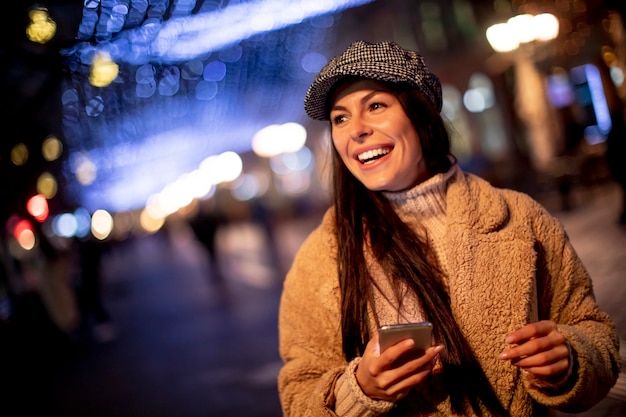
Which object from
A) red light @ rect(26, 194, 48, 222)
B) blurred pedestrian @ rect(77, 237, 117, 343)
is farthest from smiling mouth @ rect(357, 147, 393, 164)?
blurred pedestrian @ rect(77, 237, 117, 343)

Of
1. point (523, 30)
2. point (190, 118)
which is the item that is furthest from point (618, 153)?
point (190, 118)

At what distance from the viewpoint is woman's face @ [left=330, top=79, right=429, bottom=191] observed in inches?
77.1

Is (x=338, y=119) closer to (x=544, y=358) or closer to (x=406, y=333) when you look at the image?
(x=406, y=333)

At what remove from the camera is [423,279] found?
190cm

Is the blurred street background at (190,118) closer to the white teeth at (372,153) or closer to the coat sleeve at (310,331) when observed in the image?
the white teeth at (372,153)

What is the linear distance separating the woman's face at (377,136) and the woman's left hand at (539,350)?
0.70m

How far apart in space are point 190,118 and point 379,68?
25.5m

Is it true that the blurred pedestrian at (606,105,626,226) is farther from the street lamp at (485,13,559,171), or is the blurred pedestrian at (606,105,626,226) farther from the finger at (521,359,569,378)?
the finger at (521,359,569,378)

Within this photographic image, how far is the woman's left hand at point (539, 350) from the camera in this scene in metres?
1.61

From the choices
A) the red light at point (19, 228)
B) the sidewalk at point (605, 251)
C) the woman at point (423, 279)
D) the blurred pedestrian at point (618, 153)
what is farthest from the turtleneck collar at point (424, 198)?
the red light at point (19, 228)

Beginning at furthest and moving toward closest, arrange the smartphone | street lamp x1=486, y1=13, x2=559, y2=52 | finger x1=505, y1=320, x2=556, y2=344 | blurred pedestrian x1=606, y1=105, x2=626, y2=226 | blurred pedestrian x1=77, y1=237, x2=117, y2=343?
blurred pedestrian x1=77, y1=237, x2=117, y2=343 < street lamp x1=486, y1=13, x2=559, y2=52 < blurred pedestrian x1=606, y1=105, x2=626, y2=226 < finger x1=505, y1=320, x2=556, y2=344 < the smartphone

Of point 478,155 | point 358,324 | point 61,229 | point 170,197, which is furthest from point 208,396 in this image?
point 170,197

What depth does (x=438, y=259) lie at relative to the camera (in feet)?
6.63

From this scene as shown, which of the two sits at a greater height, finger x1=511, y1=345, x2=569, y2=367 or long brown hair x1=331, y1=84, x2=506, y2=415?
long brown hair x1=331, y1=84, x2=506, y2=415
